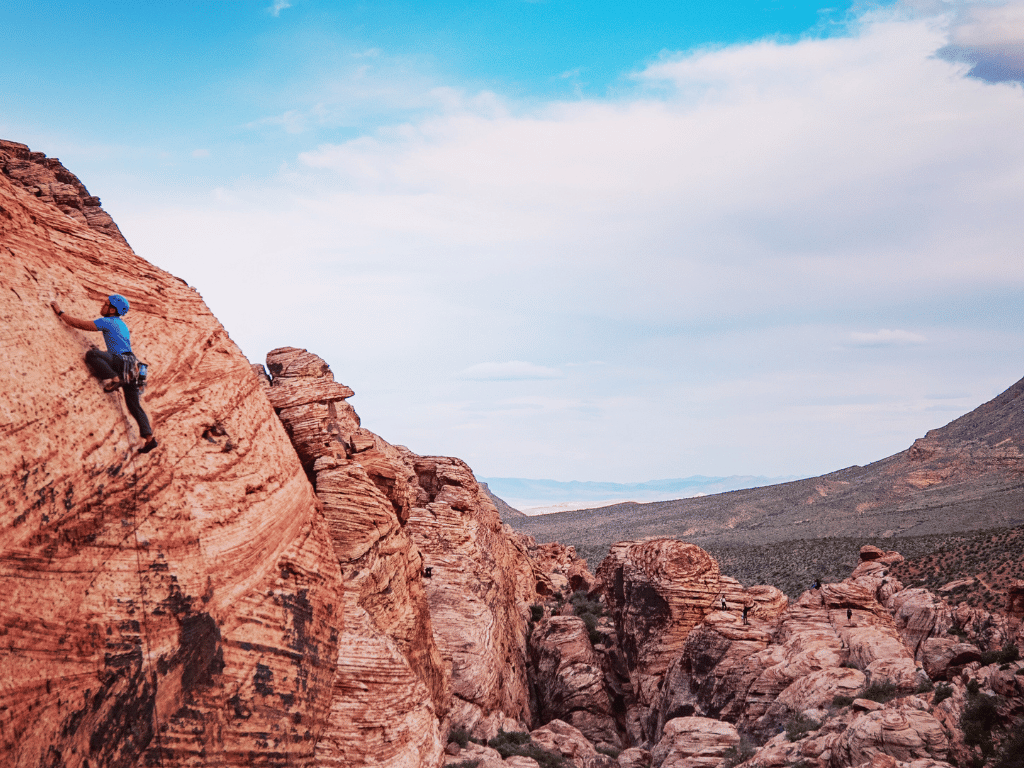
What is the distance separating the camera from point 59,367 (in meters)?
10.2

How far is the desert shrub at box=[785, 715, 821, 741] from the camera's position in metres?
22.7

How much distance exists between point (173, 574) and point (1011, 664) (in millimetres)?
21776

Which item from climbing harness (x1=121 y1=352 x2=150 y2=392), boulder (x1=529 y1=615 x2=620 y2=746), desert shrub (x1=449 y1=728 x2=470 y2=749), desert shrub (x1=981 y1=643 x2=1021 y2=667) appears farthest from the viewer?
boulder (x1=529 y1=615 x2=620 y2=746)

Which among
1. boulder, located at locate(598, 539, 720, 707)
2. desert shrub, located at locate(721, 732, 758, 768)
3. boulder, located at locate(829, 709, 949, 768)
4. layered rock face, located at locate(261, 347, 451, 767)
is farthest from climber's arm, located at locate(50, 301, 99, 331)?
boulder, located at locate(598, 539, 720, 707)

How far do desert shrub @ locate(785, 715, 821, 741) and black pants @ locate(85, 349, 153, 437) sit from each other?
2163 cm

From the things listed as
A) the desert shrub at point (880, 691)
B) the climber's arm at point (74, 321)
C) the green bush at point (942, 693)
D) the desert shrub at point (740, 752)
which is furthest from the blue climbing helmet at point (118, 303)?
the desert shrub at point (880, 691)

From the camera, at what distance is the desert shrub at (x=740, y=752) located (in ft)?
78.4

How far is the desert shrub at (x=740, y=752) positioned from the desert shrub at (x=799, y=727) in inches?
51.3

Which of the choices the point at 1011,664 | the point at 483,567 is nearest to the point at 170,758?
the point at 483,567

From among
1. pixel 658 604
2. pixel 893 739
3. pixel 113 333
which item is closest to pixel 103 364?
pixel 113 333

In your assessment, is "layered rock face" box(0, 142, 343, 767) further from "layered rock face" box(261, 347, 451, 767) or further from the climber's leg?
"layered rock face" box(261, 347, 451, 767)

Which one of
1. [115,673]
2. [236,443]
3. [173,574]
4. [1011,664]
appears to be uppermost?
[236,443]

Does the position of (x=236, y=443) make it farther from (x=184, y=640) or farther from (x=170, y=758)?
(x=170, y=758)

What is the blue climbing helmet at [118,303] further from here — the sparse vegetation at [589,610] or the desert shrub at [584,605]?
the desert shrub at [584,605]
